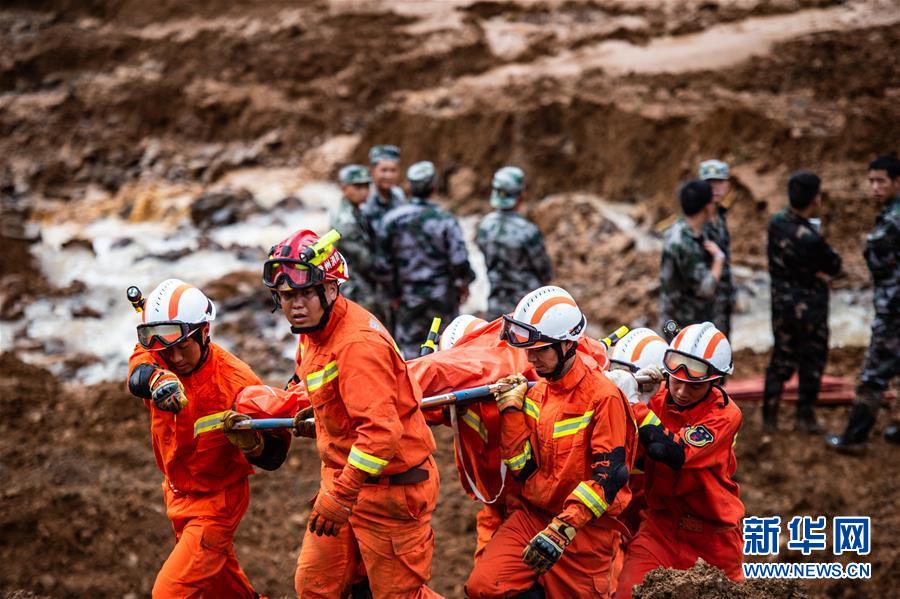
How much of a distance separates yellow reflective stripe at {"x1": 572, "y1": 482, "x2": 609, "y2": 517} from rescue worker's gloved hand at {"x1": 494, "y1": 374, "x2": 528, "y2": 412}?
2.01 ft

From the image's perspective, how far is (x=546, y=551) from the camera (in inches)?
191

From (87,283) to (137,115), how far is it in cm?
679

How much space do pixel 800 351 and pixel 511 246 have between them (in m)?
2.77

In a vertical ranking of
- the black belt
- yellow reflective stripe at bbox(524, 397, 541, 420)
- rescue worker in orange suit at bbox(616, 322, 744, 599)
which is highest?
yellow reflective stripe at bbox(524, 397, 541, 420)

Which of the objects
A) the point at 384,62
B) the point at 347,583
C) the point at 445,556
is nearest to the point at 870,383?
the point at 445,556

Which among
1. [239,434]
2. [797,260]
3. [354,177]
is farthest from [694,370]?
A: [354,177]

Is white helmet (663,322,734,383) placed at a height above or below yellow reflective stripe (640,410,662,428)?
above

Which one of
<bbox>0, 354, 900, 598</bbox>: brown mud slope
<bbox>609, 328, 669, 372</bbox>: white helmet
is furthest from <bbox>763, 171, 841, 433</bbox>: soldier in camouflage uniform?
<bbox>609, 328, 669, 372</bbox>: white helmet

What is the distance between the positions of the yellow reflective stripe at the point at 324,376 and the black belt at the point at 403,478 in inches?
21.4

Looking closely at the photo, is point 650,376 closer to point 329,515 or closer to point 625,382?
point 625,382

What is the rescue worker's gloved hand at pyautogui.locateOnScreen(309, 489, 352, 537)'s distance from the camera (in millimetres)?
4738

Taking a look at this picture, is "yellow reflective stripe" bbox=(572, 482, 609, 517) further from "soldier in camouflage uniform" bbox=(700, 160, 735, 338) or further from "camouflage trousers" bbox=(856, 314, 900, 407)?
"camouflage trousers" bbox=(856, 314, 900, 407)

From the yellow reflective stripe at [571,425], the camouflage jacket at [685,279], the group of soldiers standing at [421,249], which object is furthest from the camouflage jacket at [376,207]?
the yellow reflective stripe at [571,425]

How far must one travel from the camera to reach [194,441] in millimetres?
5500
